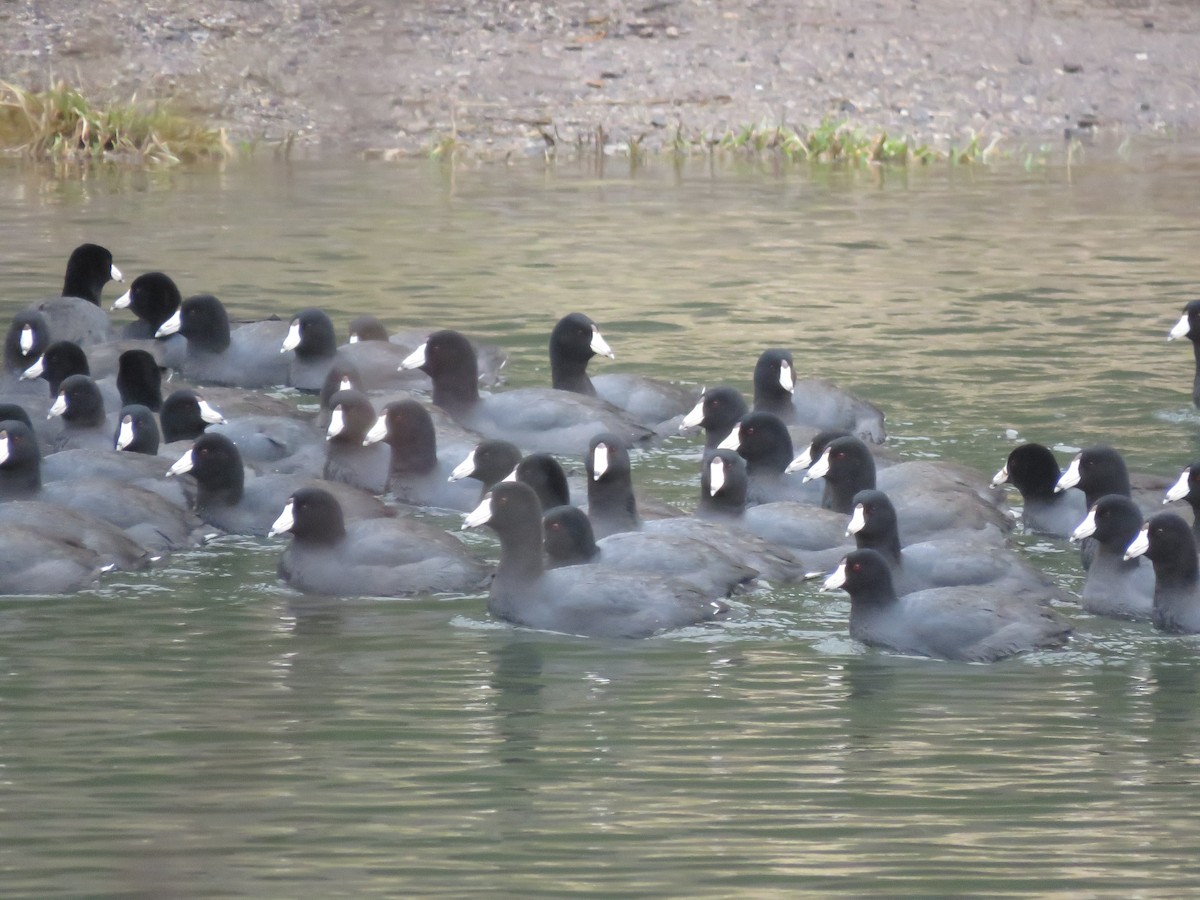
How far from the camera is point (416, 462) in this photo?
11836 mm

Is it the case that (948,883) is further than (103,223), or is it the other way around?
Answer: (103,223)

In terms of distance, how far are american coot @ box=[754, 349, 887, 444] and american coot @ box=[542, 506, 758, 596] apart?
3.03 metres

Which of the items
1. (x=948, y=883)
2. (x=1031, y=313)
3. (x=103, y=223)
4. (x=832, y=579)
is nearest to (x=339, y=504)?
(x=832, y=579)

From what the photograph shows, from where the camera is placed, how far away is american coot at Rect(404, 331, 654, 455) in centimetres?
1289

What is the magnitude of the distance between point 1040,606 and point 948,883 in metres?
3.04

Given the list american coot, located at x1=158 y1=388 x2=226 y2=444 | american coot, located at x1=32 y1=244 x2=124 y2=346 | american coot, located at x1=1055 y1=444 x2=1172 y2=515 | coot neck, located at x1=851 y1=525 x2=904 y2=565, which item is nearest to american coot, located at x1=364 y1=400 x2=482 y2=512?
american coot, located at x1=158 y1=388 x2=226 y2=444

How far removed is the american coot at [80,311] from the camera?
15805 millimetres

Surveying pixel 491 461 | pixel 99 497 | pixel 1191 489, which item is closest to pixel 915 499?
pixel 1191 489

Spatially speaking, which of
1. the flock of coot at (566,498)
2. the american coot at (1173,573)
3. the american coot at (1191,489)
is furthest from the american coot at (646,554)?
the american coot at (1191,489)

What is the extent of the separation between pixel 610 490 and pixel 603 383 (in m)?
3.48

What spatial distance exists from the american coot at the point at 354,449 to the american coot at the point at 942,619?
348 centimetres

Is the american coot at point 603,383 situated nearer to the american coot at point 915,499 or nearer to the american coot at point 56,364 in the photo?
the american coot at point 915,499

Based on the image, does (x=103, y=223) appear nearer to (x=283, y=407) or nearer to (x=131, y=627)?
(x=283, y=407)

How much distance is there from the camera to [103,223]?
74.5 feet
